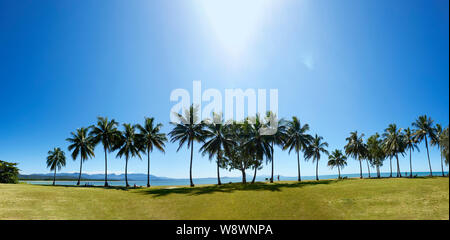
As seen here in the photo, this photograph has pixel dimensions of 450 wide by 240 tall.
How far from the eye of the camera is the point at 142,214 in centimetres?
1398

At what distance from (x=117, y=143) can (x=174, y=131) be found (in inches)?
687

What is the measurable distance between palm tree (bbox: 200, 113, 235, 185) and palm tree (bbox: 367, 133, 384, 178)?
180 ft

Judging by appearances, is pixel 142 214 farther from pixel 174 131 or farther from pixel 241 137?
pixel 241 137

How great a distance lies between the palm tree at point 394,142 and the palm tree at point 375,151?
2.08 meters

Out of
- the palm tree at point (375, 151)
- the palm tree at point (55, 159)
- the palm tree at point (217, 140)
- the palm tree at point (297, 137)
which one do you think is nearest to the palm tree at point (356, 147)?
the palm tree at point (375, 151)

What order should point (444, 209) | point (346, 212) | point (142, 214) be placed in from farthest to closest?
point (142, 214) < point (346, 212) < point (444, 209)

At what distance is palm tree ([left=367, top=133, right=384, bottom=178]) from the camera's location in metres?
66.8

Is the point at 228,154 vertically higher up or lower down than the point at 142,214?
higher up

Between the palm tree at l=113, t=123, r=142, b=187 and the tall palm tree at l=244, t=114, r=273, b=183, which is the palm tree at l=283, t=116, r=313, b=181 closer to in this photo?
the tall palm tree at l=244, t=114, r=273, b=183

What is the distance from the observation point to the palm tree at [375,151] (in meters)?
66.8

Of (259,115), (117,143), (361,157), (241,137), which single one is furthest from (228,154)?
(361,157)

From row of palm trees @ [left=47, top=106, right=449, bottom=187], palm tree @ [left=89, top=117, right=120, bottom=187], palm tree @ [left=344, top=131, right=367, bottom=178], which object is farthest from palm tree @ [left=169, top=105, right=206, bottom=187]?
palm tree @ [left=344, top=131, right=367, bottom=178]

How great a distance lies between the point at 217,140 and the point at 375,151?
190ft
